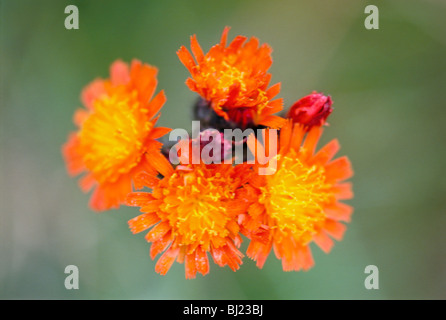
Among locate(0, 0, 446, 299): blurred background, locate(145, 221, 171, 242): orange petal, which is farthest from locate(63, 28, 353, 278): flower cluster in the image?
locate(0, 0, 446, 299): blurred background

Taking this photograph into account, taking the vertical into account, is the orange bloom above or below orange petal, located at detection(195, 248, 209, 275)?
above

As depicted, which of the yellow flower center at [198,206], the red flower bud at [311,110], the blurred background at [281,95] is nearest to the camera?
the yellow flower center at [198,206]

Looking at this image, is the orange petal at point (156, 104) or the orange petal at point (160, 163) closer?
the orange petal at point (160, 163)

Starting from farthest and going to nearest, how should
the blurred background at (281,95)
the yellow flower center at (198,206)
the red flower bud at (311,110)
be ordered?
the blurred background at (281,95), the red flower bud at (311,110), the yellow flower center at (198,206)

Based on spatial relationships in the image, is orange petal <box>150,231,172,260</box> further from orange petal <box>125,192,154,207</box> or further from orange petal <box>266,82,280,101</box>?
orange petal <box>266,82,280,101</box>

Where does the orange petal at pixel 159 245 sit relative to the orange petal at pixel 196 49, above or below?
below

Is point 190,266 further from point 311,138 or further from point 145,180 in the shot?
→ point 311,138

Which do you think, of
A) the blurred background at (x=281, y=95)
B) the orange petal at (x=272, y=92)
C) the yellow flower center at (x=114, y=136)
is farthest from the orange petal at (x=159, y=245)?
the blurred background at (x=281, y=95)

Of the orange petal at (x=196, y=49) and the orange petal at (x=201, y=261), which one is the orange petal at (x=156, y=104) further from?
the orange petal at (x=201, y=261)
